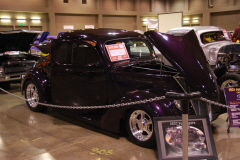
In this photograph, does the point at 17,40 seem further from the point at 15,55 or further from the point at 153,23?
the point at 153,23

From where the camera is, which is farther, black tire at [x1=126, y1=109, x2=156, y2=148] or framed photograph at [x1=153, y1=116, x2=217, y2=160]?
black tire at [x1=126, y1=109, x2=156, y2=148]

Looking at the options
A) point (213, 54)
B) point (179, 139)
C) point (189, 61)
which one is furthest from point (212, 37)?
point (179, 139)

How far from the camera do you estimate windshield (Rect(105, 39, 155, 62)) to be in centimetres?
471

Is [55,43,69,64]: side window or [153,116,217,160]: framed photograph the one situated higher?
[55,43,69,64]: side window

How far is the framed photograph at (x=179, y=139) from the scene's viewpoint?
329 centimetres

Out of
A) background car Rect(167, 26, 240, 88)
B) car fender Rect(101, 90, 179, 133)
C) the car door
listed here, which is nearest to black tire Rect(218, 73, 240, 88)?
background car Rect(167, 26, 240, 88)

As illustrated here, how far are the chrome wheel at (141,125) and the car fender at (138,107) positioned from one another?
0.47ft

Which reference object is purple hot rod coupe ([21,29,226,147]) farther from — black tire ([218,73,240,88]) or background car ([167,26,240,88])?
background car ([167,26,240,88])

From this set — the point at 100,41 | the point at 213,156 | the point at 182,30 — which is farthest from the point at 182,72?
the point at 182,30

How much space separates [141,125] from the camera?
3.95 meters

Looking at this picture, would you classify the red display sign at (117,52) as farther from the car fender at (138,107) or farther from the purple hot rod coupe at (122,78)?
the car fender at (138,107)

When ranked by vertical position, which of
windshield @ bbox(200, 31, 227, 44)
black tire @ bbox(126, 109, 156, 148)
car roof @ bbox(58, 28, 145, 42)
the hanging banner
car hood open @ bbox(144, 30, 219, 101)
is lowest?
black tire @ bbox(126, 109, 156, 148)

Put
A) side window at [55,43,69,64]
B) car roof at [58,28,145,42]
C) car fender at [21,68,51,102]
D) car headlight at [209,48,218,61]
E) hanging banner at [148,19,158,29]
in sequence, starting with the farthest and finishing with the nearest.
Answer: hanging banner at [148,19,158,29] → car headlight at [209,48,218,61] → car fender at [21,68,51,102] → side window at [55,43,69,64] → car roof at [58,28,145,42]

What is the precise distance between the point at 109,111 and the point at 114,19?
20332 mm
